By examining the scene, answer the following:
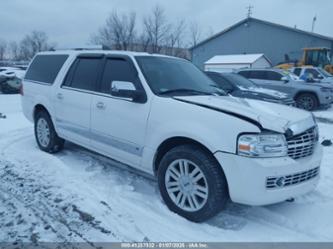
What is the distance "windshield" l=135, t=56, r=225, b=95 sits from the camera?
385 centimetres

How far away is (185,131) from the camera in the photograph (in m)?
3.21

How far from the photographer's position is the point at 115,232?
10.1 feet

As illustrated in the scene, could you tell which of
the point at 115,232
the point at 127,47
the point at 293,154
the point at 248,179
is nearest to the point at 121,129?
the point at 115,232

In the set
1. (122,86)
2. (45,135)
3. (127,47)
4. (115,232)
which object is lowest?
(115,232)

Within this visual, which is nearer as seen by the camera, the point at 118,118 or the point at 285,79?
the point at 118,118

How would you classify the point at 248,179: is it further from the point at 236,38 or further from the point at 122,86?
the point at 236,38

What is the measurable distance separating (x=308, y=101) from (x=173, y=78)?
1024 centimetres

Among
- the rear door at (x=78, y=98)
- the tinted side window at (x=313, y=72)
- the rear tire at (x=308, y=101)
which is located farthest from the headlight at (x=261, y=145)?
the tinted side window at (x=313, y=72)

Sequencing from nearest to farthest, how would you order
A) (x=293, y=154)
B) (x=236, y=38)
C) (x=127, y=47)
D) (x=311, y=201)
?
1. (x=293, y=154)
2. (x=311, y=201)
3. (x=236, y=38)
4. (x=127, y=47)

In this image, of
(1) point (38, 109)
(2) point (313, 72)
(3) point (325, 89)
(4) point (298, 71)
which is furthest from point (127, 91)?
(4) point (298, 71)

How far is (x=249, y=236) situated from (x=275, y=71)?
11.2 m

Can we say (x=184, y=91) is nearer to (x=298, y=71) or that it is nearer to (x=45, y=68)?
(x=45, y=68)

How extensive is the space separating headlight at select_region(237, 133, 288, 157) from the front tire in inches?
14.3

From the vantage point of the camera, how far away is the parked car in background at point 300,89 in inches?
484
